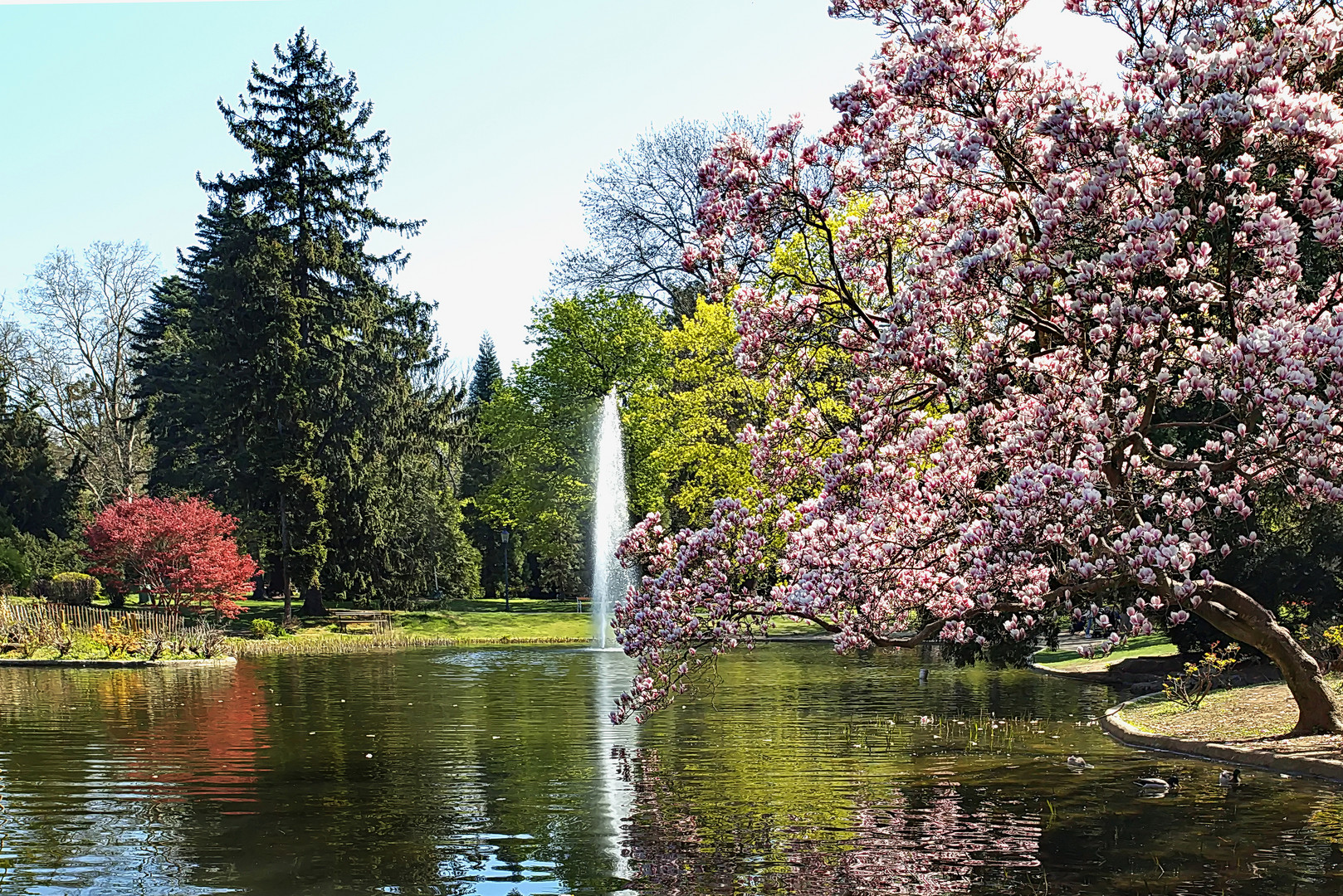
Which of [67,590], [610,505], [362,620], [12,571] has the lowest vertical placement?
[362,620]

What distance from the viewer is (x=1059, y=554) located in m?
12.2

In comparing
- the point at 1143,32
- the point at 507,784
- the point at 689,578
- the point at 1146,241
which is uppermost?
the point at 1143,32

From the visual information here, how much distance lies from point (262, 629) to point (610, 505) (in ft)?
→ 39.4

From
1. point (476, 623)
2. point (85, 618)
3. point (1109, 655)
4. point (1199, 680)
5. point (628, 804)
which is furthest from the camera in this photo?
point (476, 623)

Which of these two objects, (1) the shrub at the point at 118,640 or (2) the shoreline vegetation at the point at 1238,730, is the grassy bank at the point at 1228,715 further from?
(1) the shrub at the point at 118,640

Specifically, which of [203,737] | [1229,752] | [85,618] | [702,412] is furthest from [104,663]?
[1229,752]

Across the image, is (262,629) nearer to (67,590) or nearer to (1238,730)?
(67,590)

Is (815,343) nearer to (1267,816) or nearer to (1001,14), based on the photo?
(1001,14)

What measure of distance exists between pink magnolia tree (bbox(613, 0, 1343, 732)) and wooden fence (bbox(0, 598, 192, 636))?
22.3m

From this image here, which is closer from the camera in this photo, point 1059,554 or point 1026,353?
point 1059,554

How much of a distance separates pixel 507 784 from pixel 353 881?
13.6 feet

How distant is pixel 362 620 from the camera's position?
141ft

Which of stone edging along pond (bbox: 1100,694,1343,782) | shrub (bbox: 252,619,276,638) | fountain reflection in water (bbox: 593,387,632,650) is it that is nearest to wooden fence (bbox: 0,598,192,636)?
shrub (bbox: 252,619,276,638)

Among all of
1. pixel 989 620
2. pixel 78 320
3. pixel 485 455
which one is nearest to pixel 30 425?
pixel 78 320
